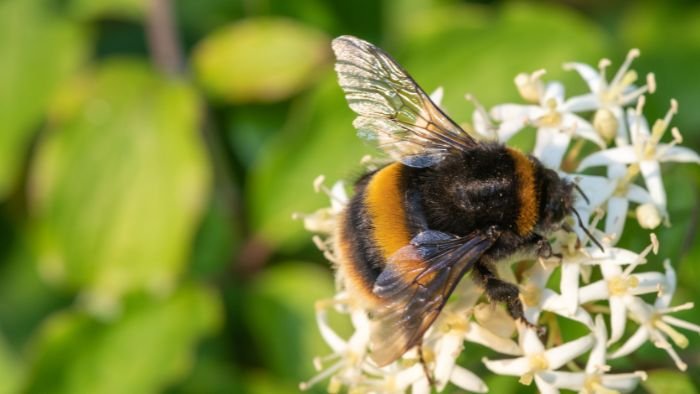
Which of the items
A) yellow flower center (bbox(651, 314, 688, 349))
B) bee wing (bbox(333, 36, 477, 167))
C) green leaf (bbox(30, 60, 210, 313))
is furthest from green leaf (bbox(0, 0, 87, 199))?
yellow flower center (bbox(651, 314, 688, 349))

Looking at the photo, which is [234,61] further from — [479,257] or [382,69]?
[479,257]

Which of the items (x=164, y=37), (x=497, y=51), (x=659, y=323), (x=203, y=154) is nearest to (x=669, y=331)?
(x=659, y=323)

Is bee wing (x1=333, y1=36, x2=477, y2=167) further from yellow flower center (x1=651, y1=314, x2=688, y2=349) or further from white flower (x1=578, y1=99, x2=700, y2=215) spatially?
yellow flower center (x1=651, y1=314, x2=688, y2=349)

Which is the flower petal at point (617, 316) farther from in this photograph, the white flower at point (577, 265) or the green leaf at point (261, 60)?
the green leaf at point (261, 60)

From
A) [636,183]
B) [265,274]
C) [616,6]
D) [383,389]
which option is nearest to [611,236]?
[636,183]

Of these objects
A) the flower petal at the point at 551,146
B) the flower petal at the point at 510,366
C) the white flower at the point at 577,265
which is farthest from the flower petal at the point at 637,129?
the flower petal at the point at 510,366
